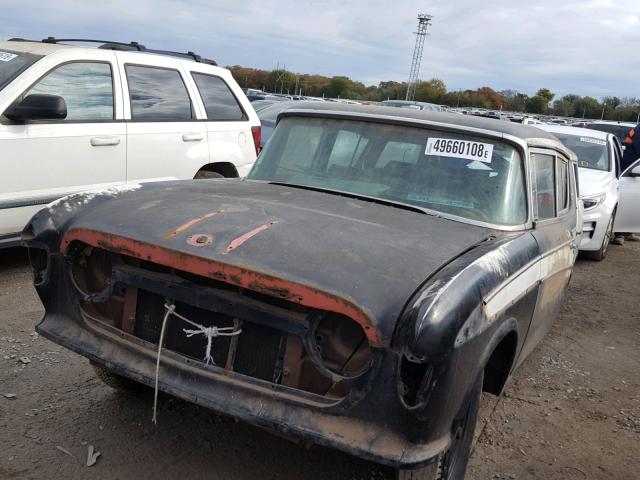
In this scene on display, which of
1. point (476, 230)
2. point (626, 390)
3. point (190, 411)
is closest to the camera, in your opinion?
point (476, 230)

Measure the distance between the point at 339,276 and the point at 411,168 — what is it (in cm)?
139

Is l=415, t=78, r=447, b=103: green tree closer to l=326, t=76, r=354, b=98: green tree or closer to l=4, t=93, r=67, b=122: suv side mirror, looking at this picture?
l=326, t=76, r=354, b=98: green tree

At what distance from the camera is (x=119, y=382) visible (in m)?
3.45

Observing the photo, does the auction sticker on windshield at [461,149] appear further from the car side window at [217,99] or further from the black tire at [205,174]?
the car side window at [217,99]

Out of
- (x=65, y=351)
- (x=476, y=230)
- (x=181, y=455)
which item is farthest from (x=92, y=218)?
(x=476, y=230)

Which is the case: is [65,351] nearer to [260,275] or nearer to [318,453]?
[318,453]

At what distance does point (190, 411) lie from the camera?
350 centimetres

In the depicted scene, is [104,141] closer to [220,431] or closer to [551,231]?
[220,431]

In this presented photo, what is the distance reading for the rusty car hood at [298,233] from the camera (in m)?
2.35

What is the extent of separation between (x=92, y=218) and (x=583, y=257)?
745 cm

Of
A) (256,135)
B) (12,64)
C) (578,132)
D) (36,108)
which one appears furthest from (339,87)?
(36,108)

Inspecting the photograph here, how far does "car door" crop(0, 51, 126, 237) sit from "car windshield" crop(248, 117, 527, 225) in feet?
7.44

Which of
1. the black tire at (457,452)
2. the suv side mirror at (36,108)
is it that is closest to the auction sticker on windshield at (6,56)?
the suv side mirror at (36,108)

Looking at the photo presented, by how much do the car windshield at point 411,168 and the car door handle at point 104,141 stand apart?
7.53 ft
